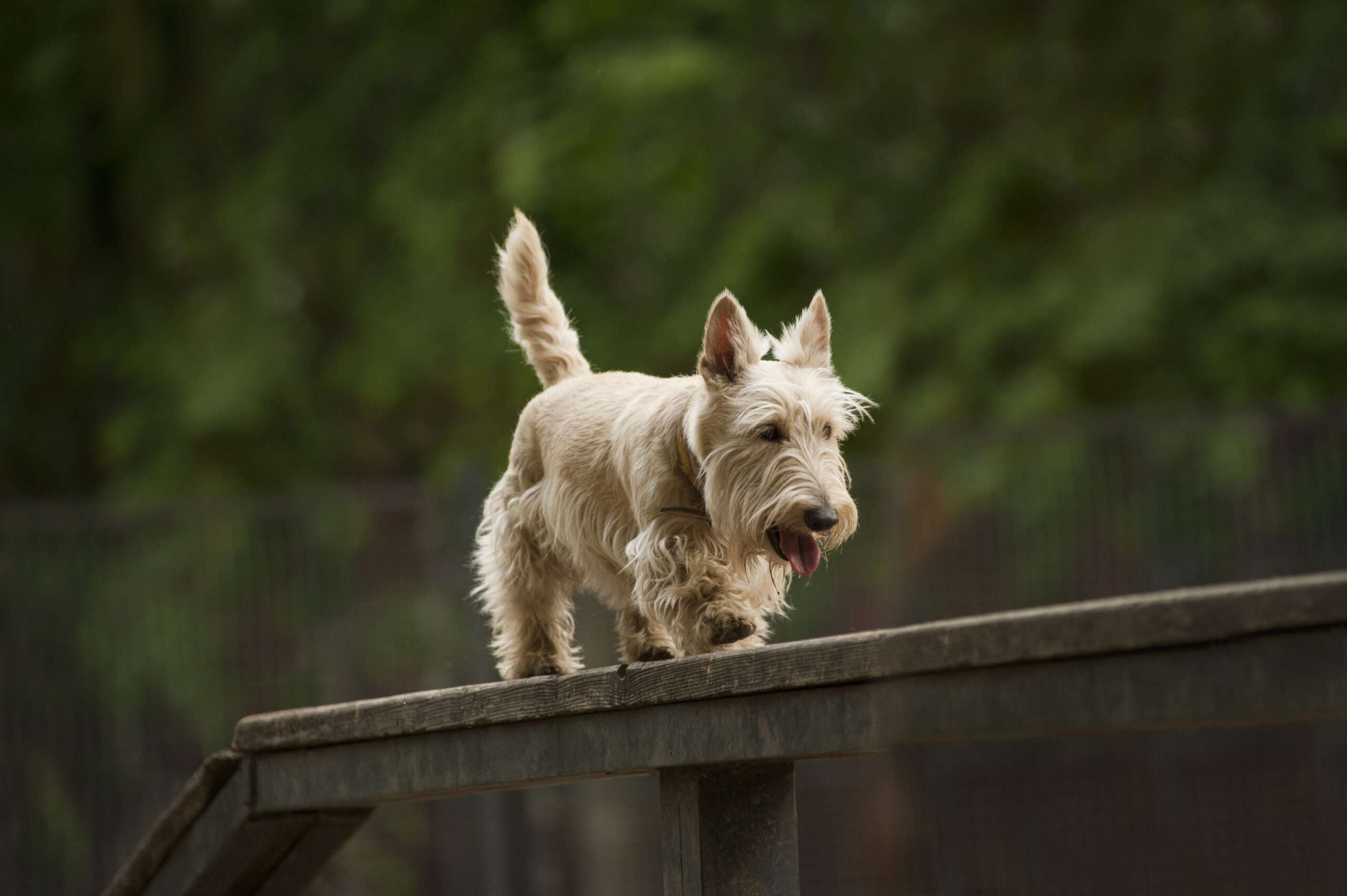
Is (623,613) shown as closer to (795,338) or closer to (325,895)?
(795,338)

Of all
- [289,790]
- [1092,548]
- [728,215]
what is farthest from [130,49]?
[289,790]

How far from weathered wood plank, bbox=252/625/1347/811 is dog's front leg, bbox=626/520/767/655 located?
0.80 ft

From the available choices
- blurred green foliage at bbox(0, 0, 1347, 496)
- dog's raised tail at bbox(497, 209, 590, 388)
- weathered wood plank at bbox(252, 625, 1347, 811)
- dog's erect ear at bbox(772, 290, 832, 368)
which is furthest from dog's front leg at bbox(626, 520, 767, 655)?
blurred green foliage at bbox(0, 0, 1347, 496)

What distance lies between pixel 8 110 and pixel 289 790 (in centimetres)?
→ 1125

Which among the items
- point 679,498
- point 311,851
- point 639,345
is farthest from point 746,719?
point 639,345

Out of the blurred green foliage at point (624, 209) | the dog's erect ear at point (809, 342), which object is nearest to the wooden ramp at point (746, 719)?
the dog's erect ear at point (809, 342)

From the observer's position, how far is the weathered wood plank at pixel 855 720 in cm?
232

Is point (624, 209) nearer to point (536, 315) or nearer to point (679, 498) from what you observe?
point (536, 315)

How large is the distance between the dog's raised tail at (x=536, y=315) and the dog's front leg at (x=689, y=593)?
47.1 inches

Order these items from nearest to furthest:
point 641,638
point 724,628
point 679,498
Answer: point 724,628, point 679,498, point 641,638

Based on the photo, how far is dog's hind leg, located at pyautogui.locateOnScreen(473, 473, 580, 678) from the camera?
455 centimetres

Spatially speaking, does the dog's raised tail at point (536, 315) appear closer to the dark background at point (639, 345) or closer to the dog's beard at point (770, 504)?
the dog's beard at point (770, 504)

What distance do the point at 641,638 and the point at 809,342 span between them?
35.1 inches

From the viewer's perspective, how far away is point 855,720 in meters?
3.04
